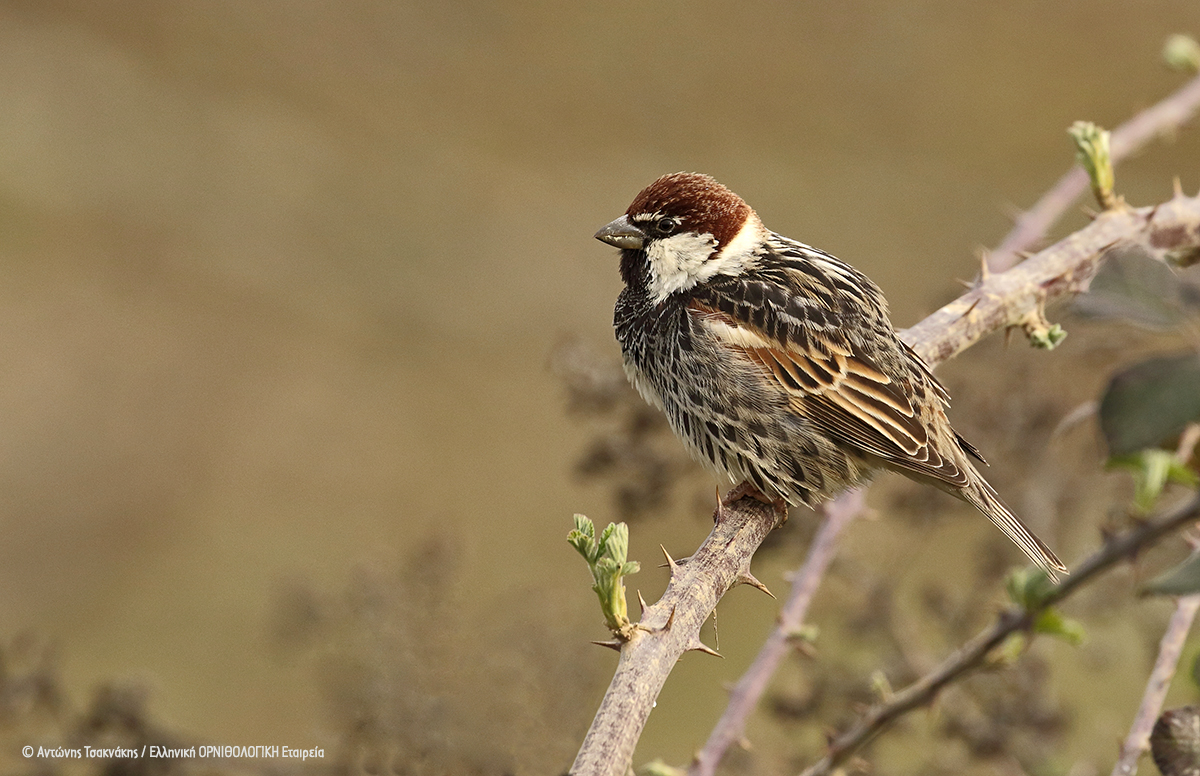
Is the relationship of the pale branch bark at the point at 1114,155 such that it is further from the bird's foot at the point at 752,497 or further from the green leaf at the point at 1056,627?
the green leaf at the point at 1056,627

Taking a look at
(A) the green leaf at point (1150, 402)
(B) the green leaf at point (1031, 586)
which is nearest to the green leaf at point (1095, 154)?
(B) the green leaf at point (1031, 586)

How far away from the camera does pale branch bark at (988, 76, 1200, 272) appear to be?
383 cm

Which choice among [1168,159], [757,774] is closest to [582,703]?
[757,774]

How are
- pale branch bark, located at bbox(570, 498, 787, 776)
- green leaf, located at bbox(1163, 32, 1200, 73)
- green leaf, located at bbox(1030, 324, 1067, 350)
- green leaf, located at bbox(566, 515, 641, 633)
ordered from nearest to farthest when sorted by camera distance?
1. pale branch bark, located at bbox(570, 498, 787, 776)
2. green leaf, located at bbox(566, 515, 641, 633)
3. green leaf, located at bbox(1030, 324, 1067, 350)
4. green leaf, located at bbox(1163, 32, 1200, 73)

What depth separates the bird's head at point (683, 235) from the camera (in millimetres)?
4078

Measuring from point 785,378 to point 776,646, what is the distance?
1057 millimetres

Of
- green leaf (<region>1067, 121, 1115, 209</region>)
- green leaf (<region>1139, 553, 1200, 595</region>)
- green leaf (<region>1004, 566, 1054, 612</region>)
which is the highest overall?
green leaf (<region>1067, 121, 1115, 209</region>)

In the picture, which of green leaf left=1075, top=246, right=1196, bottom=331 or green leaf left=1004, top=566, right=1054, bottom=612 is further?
green leaf left=1004, top=566, right=1054, bottom=612

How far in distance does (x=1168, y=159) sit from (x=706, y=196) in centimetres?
806

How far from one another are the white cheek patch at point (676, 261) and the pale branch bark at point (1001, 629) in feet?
7.75

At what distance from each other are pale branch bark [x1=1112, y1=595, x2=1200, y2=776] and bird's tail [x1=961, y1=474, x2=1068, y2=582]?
1.05 meters

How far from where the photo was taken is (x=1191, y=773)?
140 centimetres

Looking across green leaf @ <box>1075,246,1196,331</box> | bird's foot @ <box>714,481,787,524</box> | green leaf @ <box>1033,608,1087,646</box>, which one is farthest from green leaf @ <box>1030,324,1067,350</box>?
green leaf @ <box>1075,246,1196,331</box>

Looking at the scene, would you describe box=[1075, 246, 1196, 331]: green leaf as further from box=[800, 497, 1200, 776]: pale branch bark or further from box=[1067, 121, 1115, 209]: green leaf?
box=[1067, 121, 1115, 209]: green leaf
